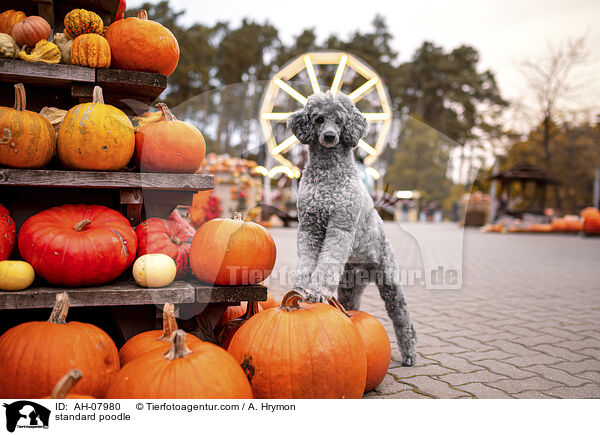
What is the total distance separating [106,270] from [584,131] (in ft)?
51.6

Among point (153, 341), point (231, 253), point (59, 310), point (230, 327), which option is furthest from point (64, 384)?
point (230, 327)

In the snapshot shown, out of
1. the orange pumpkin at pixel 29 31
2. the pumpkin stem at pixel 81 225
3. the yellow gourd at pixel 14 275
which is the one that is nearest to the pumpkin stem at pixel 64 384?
the yellow gourd at pixel 14 275

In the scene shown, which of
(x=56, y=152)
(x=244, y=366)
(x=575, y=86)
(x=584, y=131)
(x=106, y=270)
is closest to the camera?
(x=244, y=366)

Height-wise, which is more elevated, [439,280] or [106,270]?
[106,270]

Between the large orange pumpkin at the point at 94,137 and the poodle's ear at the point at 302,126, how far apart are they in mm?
760

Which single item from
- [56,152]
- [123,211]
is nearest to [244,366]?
[123,211]

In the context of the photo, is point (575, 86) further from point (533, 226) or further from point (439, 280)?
point (533, 226)

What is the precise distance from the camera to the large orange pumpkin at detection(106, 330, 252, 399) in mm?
1445

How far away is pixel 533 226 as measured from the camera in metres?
15.8

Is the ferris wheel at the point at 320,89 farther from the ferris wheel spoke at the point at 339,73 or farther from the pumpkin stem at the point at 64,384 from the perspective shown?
the pumpkin stem at the point at 64,384

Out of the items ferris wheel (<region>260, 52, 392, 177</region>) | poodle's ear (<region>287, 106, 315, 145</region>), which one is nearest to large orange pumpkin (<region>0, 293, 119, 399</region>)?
poodle's ear (<region>287, 106, 315, 145</region>)

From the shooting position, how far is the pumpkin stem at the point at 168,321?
1.69 metres

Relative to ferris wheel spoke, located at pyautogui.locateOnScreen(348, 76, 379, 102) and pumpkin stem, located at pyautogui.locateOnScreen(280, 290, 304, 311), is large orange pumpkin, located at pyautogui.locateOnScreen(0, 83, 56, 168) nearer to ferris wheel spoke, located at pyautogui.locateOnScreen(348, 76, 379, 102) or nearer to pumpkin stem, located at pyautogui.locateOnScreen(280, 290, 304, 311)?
pumpkin stem, located at pyautogui.locateOnScreen(280, 290, 304, 311)
